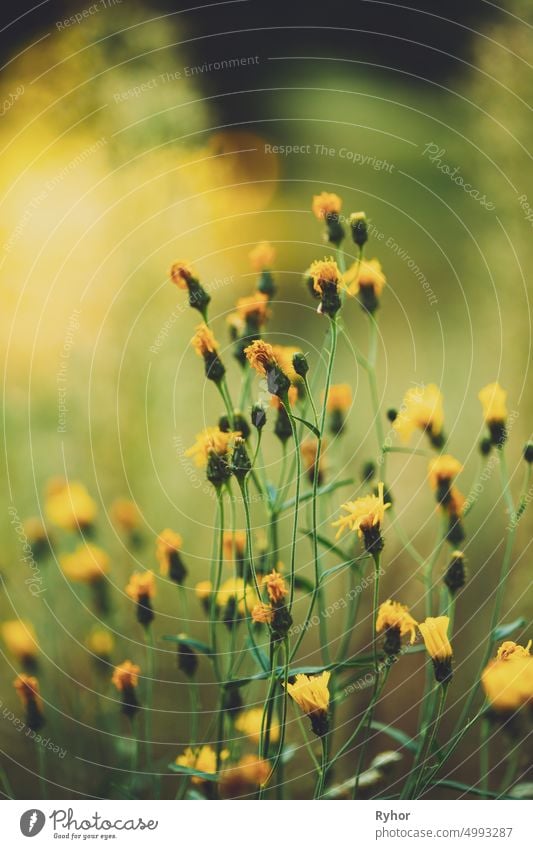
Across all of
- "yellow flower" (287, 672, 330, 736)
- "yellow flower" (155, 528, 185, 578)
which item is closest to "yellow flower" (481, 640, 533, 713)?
"yellow flower" (287, 672, 330, 736)

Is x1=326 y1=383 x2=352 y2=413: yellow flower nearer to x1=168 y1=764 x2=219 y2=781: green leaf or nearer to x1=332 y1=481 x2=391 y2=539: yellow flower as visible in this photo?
x1=332 y1=481 x2=391 y2=539: yellow flower

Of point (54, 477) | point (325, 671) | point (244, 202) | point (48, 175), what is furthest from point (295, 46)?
point (325, 671)

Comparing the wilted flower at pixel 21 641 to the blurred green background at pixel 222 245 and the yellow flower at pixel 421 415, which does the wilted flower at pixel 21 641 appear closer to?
the blurred green background at pixel 222 245

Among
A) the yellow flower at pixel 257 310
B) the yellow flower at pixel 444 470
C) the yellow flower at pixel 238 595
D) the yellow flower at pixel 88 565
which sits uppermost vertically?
the yellow flower at pixel 257 310
